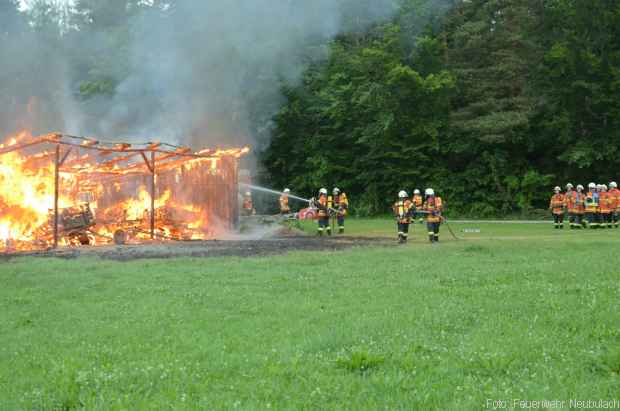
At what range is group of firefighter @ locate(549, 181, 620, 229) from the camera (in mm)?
26391

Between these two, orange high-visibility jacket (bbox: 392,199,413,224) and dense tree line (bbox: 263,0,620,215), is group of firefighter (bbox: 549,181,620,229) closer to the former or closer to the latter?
dense tree line (bbox: 263,0,620,215)

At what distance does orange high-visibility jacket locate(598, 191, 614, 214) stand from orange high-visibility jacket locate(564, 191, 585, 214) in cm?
70

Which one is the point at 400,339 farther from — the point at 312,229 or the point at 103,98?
the point at 103,98

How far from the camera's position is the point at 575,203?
2675cm

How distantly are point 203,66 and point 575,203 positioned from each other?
17.3 m

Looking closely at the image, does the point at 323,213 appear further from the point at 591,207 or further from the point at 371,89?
the point at 371,89

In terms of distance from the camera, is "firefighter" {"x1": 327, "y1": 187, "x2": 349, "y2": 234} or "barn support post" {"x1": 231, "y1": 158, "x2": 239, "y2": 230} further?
"barn support post" {"x1": 231, "y1": 158, "x2": 239, "y2": 230}

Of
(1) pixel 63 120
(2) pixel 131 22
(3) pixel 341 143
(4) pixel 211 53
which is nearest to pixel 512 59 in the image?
(3) pixel 341 143

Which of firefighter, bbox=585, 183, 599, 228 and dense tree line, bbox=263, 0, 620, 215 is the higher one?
dense tree line, bbox=263, 0, 620, 215

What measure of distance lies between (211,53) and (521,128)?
17.8 meters

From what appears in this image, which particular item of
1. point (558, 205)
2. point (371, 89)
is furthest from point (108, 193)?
point (371, 89)

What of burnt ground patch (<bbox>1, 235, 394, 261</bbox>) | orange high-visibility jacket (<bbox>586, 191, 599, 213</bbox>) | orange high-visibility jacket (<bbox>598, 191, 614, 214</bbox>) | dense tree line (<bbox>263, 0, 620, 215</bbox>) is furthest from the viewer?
dense tree line (<bbox>263, 0, 620, 215</bbox>)

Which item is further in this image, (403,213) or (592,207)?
(592,207)

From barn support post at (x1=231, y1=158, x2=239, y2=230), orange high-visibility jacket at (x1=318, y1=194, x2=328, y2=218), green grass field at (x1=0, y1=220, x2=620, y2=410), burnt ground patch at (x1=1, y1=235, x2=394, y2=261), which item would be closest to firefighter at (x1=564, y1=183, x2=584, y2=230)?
burnt ground patch at (x1=1, y1=235, x2=394, y2=261)
